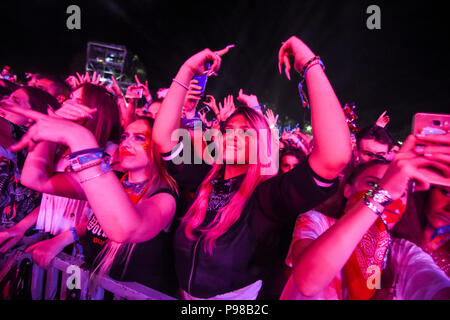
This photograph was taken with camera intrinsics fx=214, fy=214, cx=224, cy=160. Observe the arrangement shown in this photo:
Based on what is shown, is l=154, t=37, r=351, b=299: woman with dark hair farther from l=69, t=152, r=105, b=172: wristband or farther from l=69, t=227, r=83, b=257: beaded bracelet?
l=69, t=227, r=83, b=257: beaded bracelet

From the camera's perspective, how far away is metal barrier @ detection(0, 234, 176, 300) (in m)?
1.27

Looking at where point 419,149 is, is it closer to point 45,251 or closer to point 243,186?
point 243,186

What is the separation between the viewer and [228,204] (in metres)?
1.31

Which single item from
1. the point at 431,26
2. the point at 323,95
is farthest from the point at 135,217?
the point at 431,26

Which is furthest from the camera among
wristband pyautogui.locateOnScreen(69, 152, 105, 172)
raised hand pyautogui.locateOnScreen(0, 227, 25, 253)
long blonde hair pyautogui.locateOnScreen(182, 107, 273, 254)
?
raised hand pyautogui.locateOnScreen(0, 227, 25, 253)

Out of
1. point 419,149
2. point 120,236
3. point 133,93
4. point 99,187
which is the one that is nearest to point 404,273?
point 419,149

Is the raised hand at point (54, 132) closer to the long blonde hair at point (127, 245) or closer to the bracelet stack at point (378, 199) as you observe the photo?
the long blonde hair at point (127, 245)

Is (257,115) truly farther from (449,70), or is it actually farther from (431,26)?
(449,70)

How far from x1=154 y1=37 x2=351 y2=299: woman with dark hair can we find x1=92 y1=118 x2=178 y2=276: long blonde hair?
3.7 inches

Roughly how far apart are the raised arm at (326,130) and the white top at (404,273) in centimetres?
53

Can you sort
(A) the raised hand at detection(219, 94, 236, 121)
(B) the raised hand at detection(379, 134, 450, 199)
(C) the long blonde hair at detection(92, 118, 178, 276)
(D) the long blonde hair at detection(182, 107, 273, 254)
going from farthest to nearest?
(A) the raised hand at detection(219, 94, 236, 121) < (C) the long blonde hair at detection(92, 118, 178, 276) < (D) the long blonde hair at detection(182, 107, 273, 254) < (B) the raised hand at detection(379, 134, 450, 199)

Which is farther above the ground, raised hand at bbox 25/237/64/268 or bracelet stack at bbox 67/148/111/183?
bracelet stack at bbox 67/148/111/183

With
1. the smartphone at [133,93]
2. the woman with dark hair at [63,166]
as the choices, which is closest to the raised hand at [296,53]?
the woman with dark hair at [63,166]

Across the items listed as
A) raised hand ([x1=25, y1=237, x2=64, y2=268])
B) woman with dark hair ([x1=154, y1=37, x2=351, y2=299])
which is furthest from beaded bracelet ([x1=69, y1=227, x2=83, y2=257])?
woman with dark hair ([x1=154, y1=37, x2=351, y2=299])
